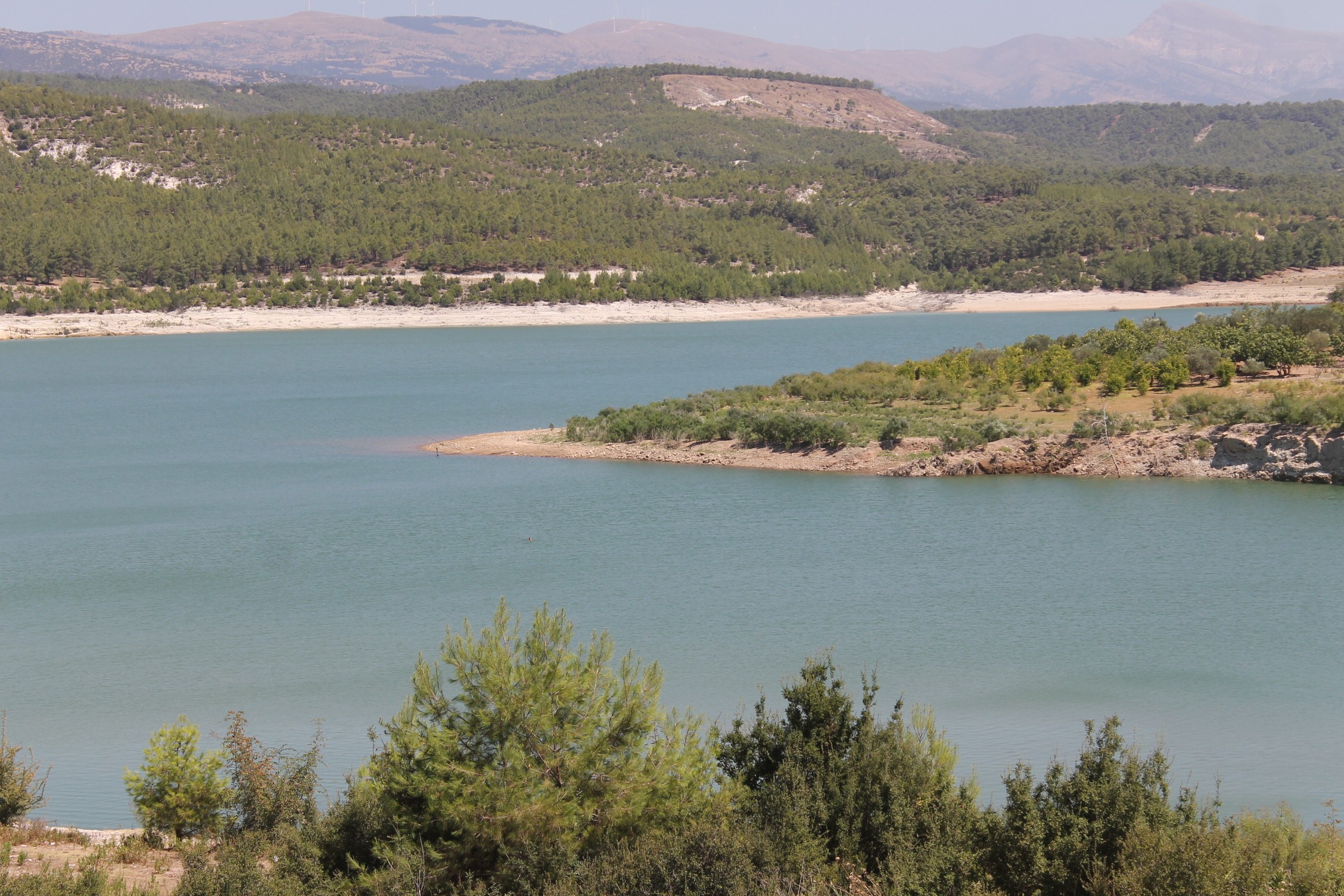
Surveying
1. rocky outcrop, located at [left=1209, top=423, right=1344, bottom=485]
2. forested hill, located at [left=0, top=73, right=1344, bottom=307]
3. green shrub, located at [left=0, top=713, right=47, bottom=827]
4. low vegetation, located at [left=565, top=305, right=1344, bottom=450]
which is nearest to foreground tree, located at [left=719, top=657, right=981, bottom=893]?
green shrub, located at [left=0, top=713, right=47, bottom=827]

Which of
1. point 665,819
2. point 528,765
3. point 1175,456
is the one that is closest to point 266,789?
point 528,765

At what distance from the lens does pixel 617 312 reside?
96.8 m

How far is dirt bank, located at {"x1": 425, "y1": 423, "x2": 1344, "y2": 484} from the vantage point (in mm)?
28141

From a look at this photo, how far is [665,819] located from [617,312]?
88.2 meters

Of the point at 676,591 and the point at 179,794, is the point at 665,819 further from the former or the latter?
the point at 676,591

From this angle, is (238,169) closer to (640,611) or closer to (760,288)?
(760,288)

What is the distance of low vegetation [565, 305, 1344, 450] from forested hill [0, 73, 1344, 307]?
61.1m

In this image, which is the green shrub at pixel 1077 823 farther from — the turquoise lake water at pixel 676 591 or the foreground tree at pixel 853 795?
the turquoise lake water at pixel 676 591

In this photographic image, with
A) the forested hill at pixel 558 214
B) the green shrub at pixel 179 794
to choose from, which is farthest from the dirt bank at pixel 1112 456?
the forested hill at pixel 558 214

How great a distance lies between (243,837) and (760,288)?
99.3 meters

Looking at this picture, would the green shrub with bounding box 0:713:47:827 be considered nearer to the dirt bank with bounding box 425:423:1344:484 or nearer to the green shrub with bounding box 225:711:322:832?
the green shrub with bounding box 225:711:322:832

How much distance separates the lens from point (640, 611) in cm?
1955

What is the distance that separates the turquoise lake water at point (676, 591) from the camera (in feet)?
48.5

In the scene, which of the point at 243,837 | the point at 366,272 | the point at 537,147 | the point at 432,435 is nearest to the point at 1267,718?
the point at 243,837
